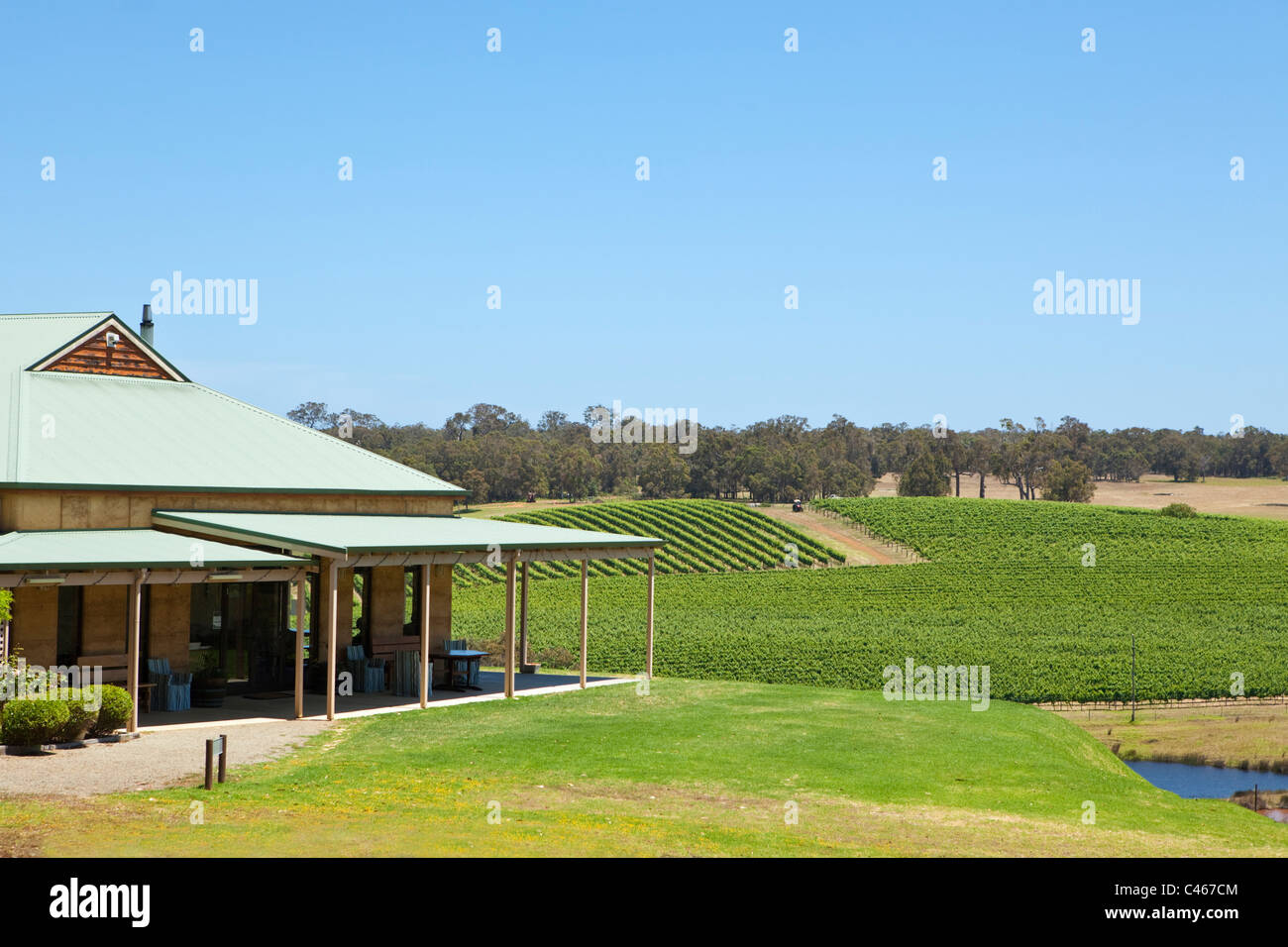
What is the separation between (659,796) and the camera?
1577 centimetres

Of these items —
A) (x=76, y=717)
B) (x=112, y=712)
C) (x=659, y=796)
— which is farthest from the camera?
(x=112, y=712)

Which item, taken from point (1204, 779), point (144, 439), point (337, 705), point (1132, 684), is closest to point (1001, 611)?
point (1132, 684)

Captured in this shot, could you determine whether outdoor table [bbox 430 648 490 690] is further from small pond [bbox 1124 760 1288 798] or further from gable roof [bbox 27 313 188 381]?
small pond [bbox 1124 760 1288 798]

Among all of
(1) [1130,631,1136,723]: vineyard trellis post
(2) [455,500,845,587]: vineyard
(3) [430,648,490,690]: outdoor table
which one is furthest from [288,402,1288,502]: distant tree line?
(3) [430,648,490,690]: outdoor table

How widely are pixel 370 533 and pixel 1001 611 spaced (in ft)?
150

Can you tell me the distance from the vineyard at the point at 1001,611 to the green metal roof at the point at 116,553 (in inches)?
878

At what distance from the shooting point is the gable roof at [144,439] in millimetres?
24078

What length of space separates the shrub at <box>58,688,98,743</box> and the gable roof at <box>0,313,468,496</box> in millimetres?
5598

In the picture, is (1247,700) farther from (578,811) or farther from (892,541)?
(892,541)

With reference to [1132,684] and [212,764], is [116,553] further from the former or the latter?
[1132,684]

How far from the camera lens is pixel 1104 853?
13266 mm

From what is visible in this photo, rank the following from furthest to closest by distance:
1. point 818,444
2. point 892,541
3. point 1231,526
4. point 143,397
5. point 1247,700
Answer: point 818,444 → point 892,541 → point 1231,526 → point 1247,700 → point 143,397
